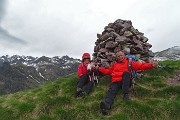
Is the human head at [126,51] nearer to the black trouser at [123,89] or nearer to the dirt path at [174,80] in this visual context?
the dirt path at [174,80]

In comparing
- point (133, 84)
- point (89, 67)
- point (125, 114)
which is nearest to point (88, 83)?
point (89, 67)

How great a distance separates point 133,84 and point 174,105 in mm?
3680

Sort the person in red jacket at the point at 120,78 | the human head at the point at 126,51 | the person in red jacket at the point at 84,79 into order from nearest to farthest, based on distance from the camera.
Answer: the person in red jacket at the point at 120,78, the person in red jacket at the point at 84,79, the human head at the point at 126,51

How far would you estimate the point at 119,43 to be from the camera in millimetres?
24125

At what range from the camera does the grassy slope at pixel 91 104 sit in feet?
55.6

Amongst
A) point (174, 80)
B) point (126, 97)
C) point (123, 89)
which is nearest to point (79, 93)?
point (123, 89)

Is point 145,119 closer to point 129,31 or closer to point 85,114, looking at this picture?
point 85,114

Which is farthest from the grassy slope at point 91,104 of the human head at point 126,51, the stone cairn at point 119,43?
the stone cairn at point 119,43

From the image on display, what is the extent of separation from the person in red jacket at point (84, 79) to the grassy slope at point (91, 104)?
0.50 m

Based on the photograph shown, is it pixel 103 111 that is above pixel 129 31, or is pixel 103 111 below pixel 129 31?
below

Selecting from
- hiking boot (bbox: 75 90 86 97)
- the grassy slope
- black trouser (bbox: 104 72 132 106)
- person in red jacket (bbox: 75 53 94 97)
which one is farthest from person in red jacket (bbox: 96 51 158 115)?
hiking boot (bbox: 75 90 86 97)

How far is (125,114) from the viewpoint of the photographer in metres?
16.8

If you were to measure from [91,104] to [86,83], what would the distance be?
3.39m

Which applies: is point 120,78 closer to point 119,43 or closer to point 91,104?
point 91,104
